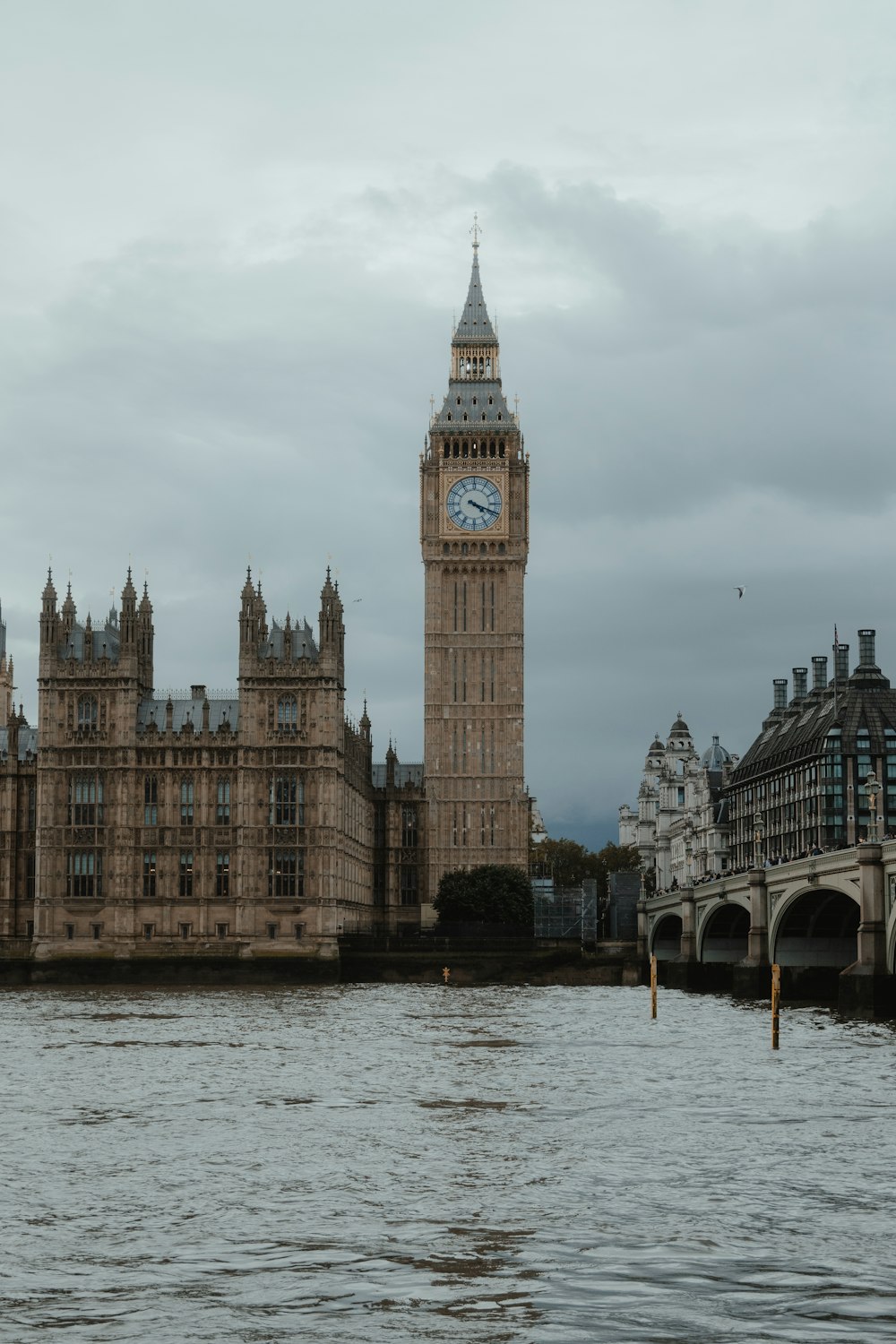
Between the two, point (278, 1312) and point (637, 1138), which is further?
point (637, 1138)

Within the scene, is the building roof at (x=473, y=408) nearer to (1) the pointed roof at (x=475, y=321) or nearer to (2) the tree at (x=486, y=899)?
(1) the pointed roof at (x=475, y=321)

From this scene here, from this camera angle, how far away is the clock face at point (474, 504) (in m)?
158

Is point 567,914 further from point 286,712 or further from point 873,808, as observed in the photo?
point 873,808

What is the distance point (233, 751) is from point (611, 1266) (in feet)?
337

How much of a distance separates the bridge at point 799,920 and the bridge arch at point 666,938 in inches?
2.8

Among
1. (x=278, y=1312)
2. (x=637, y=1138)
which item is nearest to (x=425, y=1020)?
Result: (x=637, y=1138)

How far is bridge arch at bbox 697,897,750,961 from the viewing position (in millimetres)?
107375

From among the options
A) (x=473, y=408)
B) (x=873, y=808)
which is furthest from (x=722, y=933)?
(x=473, y=408)

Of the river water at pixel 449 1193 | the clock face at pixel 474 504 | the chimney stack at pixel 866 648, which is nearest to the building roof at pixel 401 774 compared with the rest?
the clock face at pixel 474 504

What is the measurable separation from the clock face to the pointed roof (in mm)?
16591

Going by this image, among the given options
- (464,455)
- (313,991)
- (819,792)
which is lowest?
(313,991)

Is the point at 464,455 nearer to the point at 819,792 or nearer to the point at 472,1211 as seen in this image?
the point at 819,792

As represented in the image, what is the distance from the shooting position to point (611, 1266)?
22656 millimetres

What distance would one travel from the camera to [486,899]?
140125 mm
